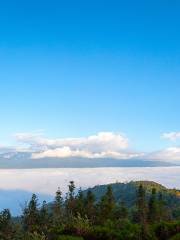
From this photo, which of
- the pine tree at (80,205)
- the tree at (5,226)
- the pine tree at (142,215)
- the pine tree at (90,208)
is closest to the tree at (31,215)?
the tree at (5,226)

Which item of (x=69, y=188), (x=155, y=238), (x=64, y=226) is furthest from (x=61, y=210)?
(x=155, y=238)

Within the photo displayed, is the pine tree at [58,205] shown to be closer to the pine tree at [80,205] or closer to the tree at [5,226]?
the pine tree at [80,205]

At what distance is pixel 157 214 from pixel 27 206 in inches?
1151

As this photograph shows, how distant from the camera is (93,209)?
82.1m

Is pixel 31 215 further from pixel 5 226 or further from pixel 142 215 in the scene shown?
pixel 142 215

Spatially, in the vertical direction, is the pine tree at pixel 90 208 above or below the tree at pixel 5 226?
above

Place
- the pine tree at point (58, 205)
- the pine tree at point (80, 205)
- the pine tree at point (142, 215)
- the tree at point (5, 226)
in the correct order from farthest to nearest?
the pine tree at point (58, 205), the pine tree at point (80, 205), the tree at point (5, 226), the pine tree at point (142, 215)

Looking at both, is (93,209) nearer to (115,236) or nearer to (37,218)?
(37,218)

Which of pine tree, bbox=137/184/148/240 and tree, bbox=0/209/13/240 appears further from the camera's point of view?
tree, bbox=0/209/13/240

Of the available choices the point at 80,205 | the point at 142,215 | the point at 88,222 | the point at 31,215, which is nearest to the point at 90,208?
the point at 80,205

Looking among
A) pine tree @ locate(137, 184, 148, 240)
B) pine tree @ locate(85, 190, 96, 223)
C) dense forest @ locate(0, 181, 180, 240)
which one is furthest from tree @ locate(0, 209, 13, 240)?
pine tree @ locate(137, 184, 148, 240)

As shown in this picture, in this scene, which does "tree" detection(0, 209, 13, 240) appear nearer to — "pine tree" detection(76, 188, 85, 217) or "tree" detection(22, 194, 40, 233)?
"tree" detection(22, 194, 40, 233)

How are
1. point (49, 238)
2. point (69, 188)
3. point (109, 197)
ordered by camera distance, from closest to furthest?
point (49, 238) < point (109, 197) < point (69, 188)

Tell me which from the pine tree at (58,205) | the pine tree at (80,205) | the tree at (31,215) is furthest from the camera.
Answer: the pine tree at (58,205)
